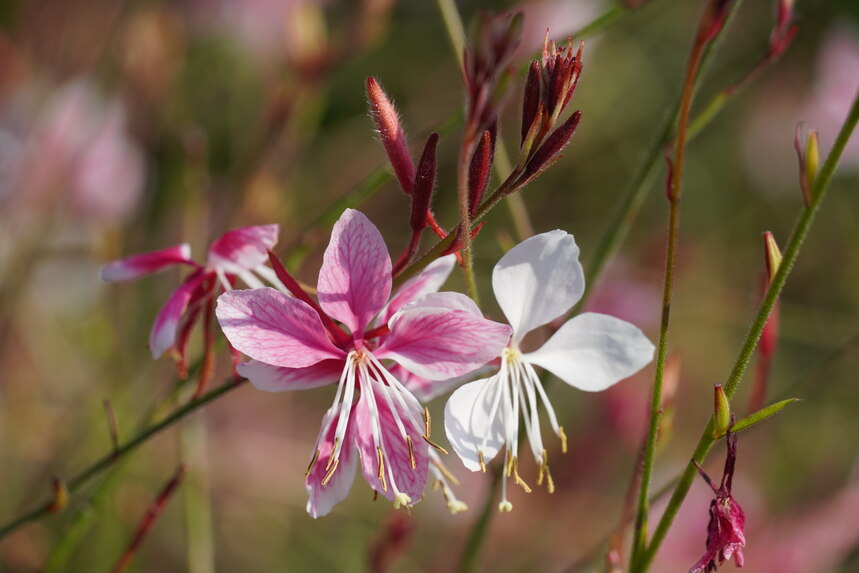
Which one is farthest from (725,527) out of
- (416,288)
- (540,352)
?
(416,288)

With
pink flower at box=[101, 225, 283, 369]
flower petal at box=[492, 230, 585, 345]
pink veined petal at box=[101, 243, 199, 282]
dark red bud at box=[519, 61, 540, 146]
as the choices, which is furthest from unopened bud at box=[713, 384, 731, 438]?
pink veined petal at box=[101, 243, 199, 282]

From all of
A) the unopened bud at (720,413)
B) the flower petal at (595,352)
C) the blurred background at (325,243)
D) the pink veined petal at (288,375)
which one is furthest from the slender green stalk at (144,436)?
the unopened bud at (720,413)

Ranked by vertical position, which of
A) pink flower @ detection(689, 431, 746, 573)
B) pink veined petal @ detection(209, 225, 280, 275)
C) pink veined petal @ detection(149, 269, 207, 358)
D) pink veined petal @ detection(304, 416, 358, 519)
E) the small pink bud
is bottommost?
pink flower @ detection(689, 431, 746, 573)

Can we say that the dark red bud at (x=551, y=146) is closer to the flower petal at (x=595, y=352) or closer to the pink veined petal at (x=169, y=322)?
the flower petal at (x=595, y=352)

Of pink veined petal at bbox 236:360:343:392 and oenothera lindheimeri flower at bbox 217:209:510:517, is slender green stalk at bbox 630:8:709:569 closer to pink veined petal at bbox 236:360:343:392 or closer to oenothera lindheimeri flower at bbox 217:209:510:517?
oenothera lindheimeri flower at bbox 217:209:510:517

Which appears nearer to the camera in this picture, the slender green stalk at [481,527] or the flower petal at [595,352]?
the flower petal at [595,352]

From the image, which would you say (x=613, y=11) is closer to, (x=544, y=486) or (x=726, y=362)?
(x=544, y=486)
